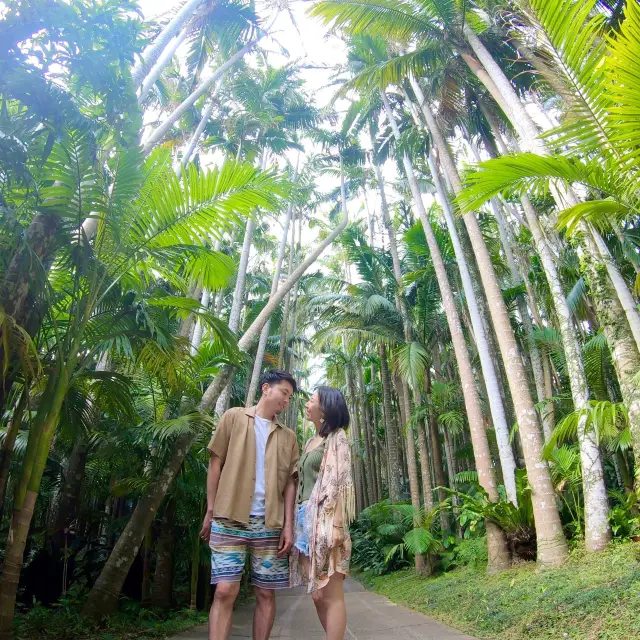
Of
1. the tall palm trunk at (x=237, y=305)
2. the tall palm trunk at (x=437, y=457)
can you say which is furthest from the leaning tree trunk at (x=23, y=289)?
the tall palm trunk at (x=437, y=457)

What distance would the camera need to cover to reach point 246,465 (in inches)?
109

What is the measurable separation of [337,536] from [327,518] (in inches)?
4.1

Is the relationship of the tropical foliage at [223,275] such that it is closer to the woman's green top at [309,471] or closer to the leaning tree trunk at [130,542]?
the leaning tree trunk at [130,542]

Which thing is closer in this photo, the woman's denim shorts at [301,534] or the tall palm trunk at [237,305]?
the woman's denim shorts at [301,534]

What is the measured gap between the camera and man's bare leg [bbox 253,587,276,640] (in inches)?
103

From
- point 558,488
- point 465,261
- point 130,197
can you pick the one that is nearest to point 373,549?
point 558,488

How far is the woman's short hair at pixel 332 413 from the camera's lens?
9.67ft

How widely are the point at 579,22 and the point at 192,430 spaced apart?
5625 mm

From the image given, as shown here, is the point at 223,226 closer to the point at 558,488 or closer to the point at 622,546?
the point at 622,546

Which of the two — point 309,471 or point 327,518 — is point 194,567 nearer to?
point 309,471

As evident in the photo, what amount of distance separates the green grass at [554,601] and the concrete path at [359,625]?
1.04 feet

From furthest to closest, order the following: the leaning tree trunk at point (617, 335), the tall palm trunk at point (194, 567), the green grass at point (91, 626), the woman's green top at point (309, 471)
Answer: the tall palm trunk at point (194, 567), the leaning tree trunk at point (617, 335), the green grass at point (91, 626), the woman's green top at point (309, 471)

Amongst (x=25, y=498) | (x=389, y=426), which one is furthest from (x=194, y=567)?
(x=389, y=426)

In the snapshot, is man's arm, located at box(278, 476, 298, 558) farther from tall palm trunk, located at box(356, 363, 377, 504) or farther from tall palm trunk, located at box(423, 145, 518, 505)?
tall palm trunk, located at box(356, 363, 377, 504)
